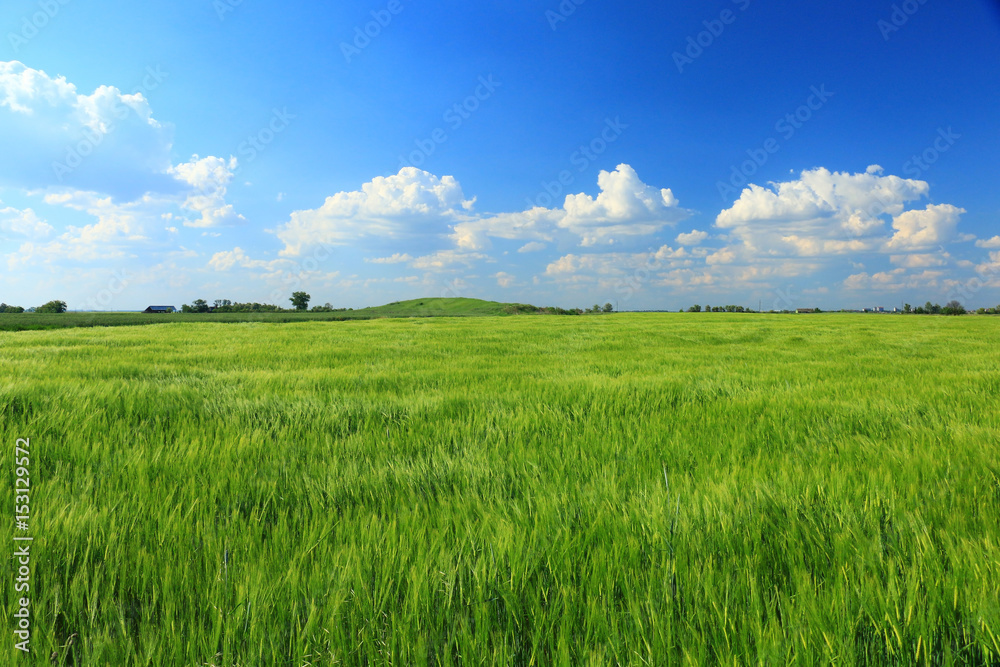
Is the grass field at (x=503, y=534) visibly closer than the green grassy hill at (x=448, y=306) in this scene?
Yes

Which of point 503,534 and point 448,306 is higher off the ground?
point 448,306

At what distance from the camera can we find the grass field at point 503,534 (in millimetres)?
1144

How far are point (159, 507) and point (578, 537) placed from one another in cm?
189

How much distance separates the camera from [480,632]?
116 centimetres

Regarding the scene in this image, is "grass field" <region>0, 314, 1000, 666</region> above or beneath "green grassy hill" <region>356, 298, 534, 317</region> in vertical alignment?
beneath

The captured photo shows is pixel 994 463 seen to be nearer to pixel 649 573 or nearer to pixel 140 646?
pixel 649 573

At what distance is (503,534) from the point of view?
1.58 m

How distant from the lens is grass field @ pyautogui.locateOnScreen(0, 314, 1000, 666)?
45.0 inches

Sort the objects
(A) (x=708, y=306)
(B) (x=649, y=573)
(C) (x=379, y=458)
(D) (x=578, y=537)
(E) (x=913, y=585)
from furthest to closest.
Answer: (A) (x=708, y=306) → (C) (x=379, y=458) → (D) (x=578, y=537) → (B) (x=649, y=573) → (E) (x=913, y=585)

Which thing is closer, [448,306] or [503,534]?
[503,534]

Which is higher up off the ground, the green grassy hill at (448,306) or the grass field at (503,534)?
the green grassy hill at (448,306)

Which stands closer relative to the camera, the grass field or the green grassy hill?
the grass field

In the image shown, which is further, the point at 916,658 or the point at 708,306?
the point at 708,306

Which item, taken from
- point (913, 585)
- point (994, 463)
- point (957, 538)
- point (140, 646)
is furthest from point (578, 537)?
point (994, 463)
